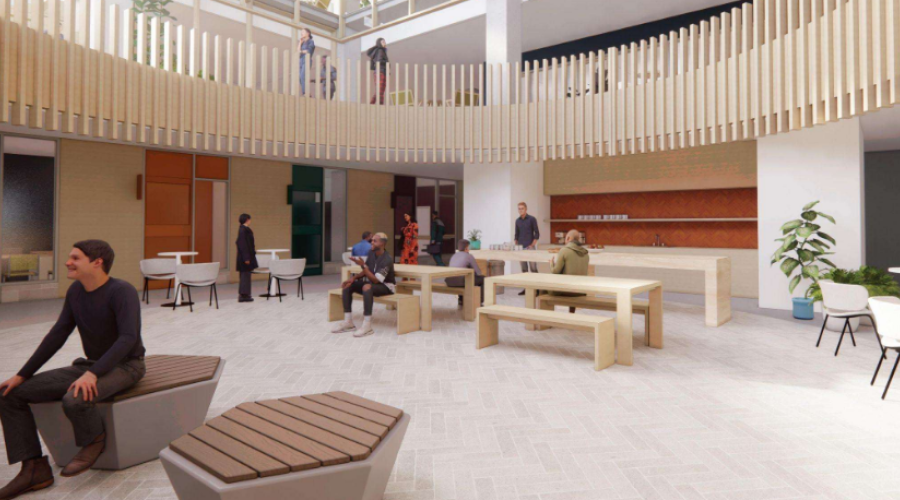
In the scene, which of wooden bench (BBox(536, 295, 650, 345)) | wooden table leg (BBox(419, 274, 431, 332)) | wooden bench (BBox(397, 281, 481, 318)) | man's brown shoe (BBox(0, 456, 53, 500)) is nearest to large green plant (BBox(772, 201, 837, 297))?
wooden bench (BBox(536, 295, 650, 345))

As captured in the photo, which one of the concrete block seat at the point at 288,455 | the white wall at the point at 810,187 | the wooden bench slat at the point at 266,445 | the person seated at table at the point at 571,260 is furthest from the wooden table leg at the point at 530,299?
the wooden bench slat at the point at 266,445

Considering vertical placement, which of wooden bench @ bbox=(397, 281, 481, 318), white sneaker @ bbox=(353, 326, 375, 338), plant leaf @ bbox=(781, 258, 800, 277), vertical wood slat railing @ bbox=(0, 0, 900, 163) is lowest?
white sneaker @ bbox=(353, 326, 375, 338)

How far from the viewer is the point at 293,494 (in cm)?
190

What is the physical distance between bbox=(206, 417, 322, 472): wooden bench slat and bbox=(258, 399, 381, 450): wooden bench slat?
216 millimetres

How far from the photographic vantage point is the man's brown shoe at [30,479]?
2.40m

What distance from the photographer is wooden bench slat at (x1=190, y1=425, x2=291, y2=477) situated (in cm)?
187

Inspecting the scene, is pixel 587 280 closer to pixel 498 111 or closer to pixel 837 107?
pixel 837 107

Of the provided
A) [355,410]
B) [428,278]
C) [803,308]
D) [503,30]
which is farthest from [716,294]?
[503,30]

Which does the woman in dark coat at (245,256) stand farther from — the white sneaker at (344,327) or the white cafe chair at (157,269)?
the white sneaker at (344,327)

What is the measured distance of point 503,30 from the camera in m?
10.9

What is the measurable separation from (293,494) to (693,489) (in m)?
2.01

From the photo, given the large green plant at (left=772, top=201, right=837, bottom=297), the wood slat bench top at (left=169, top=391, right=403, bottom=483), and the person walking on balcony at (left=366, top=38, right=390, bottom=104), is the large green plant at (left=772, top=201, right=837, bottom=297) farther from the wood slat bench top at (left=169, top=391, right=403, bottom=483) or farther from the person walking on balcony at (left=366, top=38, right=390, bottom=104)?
the person walking on balcony at (left=366, top=38, right=390, bottom=104)

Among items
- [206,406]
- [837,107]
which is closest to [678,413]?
[206,406]

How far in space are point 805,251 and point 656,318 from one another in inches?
134
